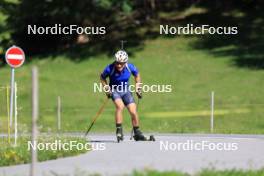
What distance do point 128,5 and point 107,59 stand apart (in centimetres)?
493

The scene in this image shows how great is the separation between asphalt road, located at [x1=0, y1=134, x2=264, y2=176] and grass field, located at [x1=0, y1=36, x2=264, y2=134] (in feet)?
27.1

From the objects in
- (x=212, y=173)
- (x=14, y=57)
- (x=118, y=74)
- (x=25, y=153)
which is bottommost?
(x=212, y=173)

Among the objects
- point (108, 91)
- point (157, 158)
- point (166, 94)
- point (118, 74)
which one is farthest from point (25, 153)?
point (166, 94)

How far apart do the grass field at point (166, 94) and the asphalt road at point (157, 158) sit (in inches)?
325

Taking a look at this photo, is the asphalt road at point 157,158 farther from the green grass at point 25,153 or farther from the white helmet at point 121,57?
the white helmet at point 121,57

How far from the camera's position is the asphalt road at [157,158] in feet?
39.7

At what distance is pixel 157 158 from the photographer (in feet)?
46.0

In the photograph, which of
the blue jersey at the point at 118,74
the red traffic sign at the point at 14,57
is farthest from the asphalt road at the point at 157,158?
the red traffic sign at the point at 14,57

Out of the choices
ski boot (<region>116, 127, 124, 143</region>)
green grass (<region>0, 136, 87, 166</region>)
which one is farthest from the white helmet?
green grass (<region>0, 136, 87, 166</region>)

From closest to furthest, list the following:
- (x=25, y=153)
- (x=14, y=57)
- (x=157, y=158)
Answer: (x=25, y=153)
(x=157, y=158)
(x=14, y=57)

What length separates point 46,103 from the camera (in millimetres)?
43000

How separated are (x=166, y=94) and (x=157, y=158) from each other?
31051 mm

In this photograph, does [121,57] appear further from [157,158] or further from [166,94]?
[166,94]

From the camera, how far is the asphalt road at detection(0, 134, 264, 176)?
39.7 ft
